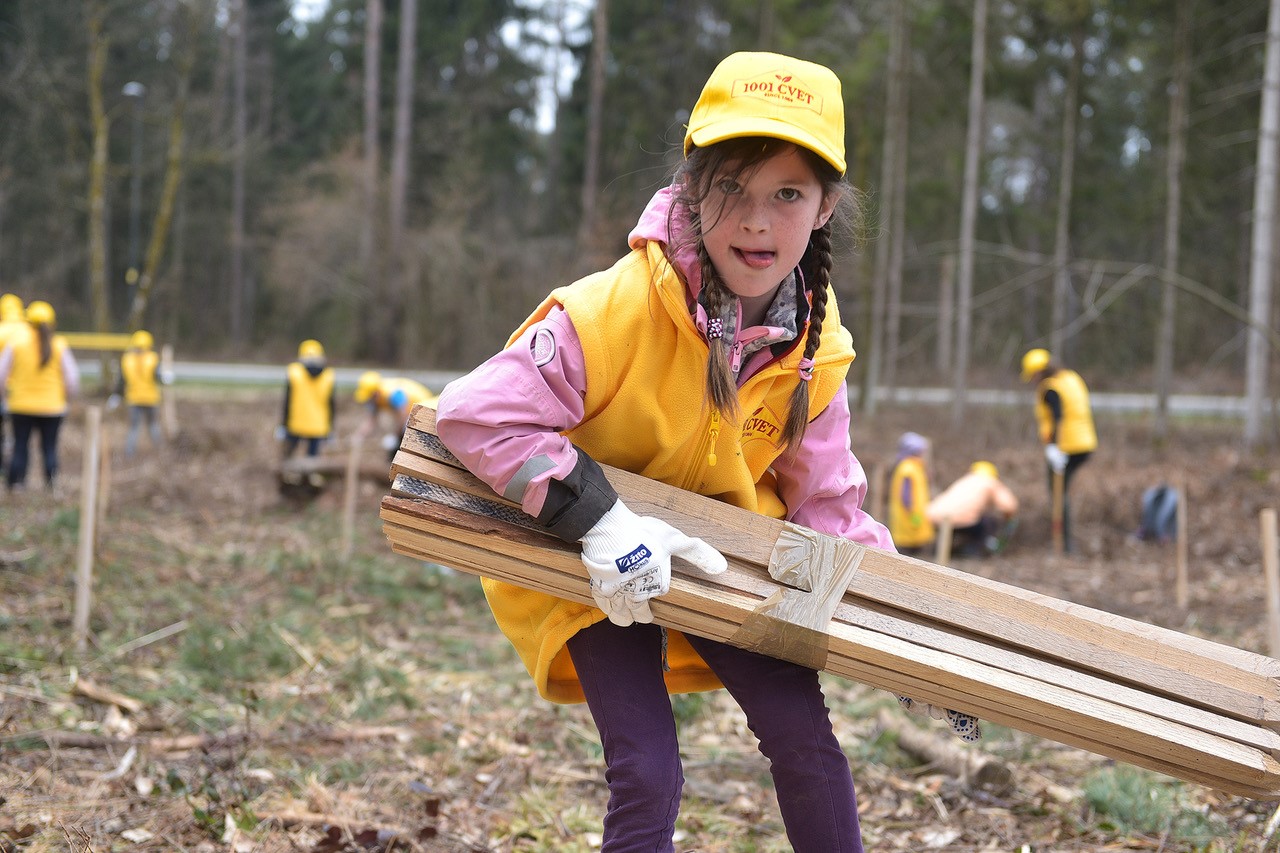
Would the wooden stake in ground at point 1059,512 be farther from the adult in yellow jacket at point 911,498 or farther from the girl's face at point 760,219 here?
the girl's face at point 760,219

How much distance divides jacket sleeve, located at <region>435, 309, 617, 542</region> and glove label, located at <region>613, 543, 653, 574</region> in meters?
0.09

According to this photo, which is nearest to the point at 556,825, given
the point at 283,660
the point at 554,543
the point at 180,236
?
the point at 554,543

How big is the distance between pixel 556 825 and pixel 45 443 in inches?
357

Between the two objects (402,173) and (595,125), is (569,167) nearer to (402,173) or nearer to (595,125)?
(595,125)

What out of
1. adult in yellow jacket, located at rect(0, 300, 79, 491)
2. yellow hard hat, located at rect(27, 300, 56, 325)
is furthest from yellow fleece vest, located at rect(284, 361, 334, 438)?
yellow hard hat, located at rect(27, 300, 56, 325)

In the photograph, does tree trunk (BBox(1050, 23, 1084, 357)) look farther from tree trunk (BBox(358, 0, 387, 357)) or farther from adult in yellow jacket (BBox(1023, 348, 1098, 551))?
tree trunk (BBox(358, 0, 387, 357))

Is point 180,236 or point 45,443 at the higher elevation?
point 180,236

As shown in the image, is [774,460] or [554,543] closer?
[554,543]

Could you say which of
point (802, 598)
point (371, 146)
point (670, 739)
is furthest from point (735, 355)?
point (371, 146)

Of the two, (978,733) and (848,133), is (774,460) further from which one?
(848,133)

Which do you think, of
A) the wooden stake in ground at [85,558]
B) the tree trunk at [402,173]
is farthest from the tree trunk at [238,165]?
the wooden stake in ground at [85,558]

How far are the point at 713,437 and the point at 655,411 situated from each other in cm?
17

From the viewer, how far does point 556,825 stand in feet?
11.7

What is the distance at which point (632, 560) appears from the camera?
7.00ft
